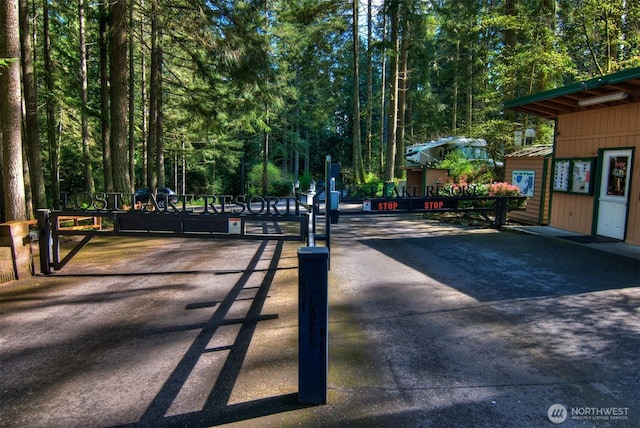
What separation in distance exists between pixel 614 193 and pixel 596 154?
3.60ft

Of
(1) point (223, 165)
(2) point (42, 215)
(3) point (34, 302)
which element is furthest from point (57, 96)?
(1) point (223, 165)

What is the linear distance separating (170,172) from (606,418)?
48.9 m

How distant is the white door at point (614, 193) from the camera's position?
9.16 meters

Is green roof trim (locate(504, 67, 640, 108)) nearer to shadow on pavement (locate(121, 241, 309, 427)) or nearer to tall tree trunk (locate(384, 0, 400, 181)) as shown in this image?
shadow on pavement (locate(121, 241, 309, 427))

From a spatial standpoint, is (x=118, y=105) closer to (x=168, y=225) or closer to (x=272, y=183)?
(x=168, y=225)

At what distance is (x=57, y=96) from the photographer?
12.7 meters

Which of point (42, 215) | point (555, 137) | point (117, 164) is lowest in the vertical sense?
point (42, 215)

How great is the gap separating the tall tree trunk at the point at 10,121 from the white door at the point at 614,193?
1198 centimetres

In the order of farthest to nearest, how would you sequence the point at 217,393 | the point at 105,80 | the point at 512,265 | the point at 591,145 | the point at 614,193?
the point at 105,80 → the point at 591,145 → the point at 614,193 → the point at 512,265 → the point at 217,393

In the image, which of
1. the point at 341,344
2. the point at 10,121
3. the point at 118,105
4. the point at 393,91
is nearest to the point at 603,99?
the point at 341,344

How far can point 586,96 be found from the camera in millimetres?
9938

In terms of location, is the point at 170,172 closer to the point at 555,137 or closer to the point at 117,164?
the point at 117,164

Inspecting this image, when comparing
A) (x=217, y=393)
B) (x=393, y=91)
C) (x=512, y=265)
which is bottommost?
(x=217, y=393)

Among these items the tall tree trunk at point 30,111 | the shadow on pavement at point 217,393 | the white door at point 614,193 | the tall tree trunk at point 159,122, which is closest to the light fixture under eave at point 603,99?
the white door at point 614,193
